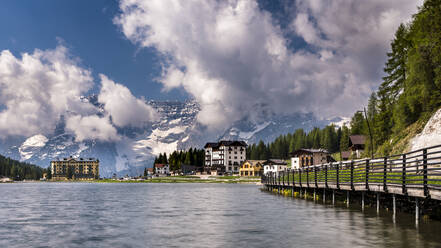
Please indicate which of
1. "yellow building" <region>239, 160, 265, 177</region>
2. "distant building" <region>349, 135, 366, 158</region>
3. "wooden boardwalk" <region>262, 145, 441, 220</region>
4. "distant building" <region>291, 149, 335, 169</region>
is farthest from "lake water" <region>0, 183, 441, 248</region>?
"yellow building" <region>239, 160, 265, 177</region>

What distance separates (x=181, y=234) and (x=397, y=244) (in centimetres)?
799

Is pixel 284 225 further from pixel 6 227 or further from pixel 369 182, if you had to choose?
pixel 6 227

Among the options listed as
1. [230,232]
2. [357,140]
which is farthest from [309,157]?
[230,232]

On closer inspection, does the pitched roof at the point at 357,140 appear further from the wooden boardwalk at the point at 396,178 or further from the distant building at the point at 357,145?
the wooden boardwalk at the point at 396,178

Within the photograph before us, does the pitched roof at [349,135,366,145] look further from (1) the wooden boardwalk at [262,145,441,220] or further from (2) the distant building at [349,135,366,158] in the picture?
(1) the wooden boardwalk at [262,145,441,220]

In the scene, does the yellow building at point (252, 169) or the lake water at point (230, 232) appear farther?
the yellow building at point (252, 169)

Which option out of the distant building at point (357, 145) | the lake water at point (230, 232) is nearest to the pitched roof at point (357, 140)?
the distant building at point (357, 145)

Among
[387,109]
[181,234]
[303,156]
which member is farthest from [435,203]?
[303,156]

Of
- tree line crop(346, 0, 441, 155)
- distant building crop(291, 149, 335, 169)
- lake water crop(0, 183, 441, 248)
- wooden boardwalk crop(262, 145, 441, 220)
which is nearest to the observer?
lake water crop(0, 183, 441, 248)

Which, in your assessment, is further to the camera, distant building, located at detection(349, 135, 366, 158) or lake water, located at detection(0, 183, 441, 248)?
distant building, located at detection(349, 135, 366, 158)

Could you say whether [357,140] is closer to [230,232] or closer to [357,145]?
[357,145]

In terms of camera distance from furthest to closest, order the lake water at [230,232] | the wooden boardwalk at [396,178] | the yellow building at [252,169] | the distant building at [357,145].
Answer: the yellow building at [252,169] → the distant building at [357,145] → the wooden boardwalk at [396,178] → the lake water at [230,232]

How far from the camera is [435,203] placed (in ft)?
66.0

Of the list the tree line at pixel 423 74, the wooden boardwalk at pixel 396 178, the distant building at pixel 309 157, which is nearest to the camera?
the wooden boardwalk at pixel 396 178
